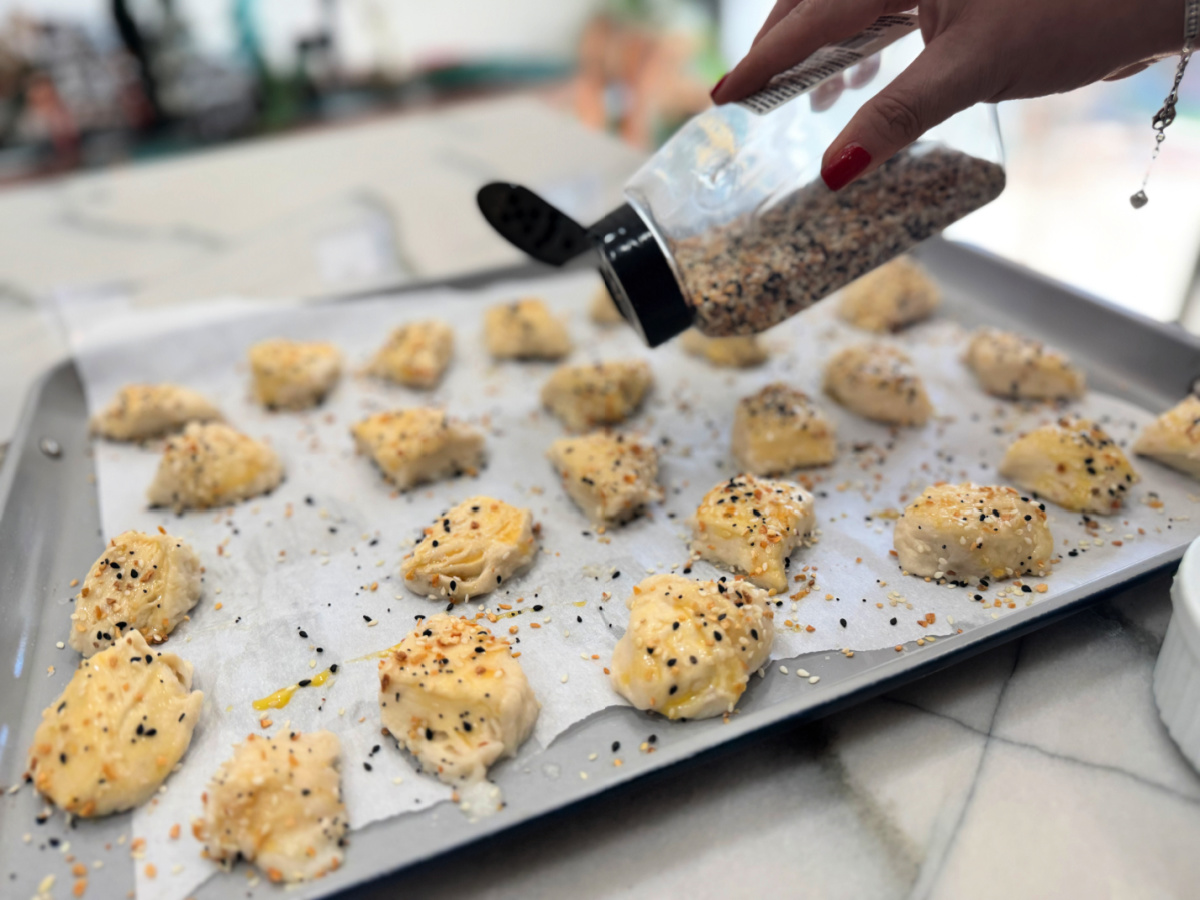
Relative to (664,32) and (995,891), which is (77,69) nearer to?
(664,32)

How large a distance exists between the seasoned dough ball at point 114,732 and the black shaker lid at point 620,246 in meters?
1.28

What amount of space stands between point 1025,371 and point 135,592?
2460mm

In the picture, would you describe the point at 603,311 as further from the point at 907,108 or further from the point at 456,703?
the point at 456,703

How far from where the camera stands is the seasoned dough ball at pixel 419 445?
87.9 inches

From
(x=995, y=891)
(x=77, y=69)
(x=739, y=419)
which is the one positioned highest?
(x=77, y=69)

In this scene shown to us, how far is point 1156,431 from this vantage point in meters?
2.13

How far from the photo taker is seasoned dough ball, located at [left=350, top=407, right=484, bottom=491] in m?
2.23

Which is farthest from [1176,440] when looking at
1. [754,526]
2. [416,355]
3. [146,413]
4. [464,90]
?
[464,90]

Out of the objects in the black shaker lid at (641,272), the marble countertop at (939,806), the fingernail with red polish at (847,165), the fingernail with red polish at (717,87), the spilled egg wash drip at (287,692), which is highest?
the fingernail with red polish at (717,87)

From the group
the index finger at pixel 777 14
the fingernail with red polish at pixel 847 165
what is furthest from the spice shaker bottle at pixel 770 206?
the fingernail with red polish at pixel 847 165

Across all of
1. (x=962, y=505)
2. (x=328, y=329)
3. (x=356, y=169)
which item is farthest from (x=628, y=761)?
(x=356, y=169)

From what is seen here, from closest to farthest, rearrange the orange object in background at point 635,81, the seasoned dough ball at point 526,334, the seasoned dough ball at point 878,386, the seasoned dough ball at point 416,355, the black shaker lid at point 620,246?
the black shaker lid at point 620,246 → the seasoned dough ball at point 878,386 → the seasoned dough ball at point 416,355 → the seasoned dough ball at point 526,334 → the orange object in background at point 635,81

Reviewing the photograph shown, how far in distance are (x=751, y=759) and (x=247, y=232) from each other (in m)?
3.55

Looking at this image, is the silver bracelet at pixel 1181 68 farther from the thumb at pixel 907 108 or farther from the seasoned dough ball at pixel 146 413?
the seasoned dough ball at pixel 146 413
